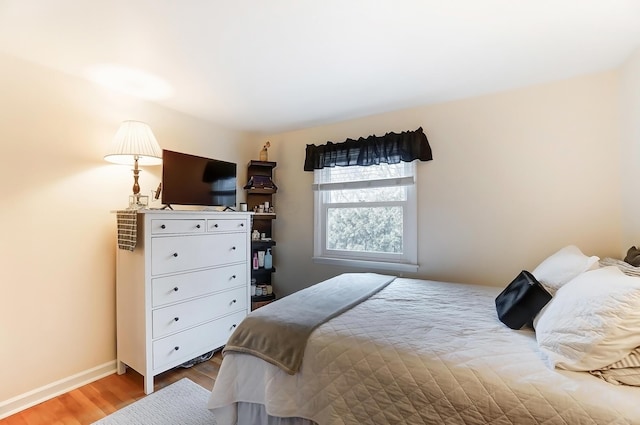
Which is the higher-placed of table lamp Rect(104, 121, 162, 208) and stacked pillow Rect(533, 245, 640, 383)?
table lamp Rect(104, 121, 162, 208)

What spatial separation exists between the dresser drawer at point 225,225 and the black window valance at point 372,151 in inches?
40.3

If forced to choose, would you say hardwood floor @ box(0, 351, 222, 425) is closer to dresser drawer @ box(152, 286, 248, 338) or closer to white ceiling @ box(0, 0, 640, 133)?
dresser drawer @ box(152, 286, 248, 338)

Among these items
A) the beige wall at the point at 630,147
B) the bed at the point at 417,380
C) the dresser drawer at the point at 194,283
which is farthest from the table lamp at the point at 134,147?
the beige wall at the point at 630,147

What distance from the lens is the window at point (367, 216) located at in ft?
9.08

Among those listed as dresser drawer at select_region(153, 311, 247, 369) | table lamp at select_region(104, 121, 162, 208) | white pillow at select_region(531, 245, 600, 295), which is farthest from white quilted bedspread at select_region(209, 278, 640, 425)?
table lamp at select_region(104, 121, 162, 208)

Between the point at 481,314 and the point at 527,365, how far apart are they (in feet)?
1.80

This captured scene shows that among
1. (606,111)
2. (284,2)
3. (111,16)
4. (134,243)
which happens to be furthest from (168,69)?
(606,111)

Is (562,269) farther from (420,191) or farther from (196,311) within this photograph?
(196,311)

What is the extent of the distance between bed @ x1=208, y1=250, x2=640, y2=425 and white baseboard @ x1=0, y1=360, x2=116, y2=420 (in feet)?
4.62

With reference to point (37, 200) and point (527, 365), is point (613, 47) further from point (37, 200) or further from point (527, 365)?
point (37, 200)

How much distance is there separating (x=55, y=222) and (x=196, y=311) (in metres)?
1.20

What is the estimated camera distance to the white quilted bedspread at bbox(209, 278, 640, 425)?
2.87 feet

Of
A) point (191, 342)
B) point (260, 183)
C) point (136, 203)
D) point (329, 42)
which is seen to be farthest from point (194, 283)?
point (329, 42)

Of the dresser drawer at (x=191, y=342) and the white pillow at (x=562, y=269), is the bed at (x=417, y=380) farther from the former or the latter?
the dresser drawer at (x=191, y=342)
